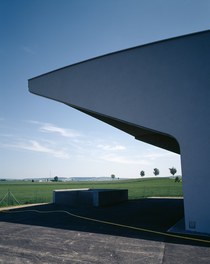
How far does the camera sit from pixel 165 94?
37.1ft

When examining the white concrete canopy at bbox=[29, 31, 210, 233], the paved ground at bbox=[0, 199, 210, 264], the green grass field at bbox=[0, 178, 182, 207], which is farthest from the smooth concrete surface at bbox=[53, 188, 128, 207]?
the white concrete canopy at bbox=[29, 31, 210, 233]

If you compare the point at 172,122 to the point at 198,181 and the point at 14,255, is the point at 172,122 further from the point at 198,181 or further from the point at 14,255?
the point at 14,255

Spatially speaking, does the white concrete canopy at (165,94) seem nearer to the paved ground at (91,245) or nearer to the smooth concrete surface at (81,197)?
the paved ground at (91,245)

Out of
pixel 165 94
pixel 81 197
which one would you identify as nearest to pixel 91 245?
pixel 165 94

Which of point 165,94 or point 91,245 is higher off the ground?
point 165,94

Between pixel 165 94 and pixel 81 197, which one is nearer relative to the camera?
pixel 165 94

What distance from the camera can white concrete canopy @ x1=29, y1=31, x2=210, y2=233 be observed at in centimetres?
1011

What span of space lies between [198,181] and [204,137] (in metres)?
1.83

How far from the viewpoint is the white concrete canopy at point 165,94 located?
10109mm

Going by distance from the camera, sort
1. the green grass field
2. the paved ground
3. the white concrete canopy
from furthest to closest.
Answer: the green grass field → the white concrete canopy → the paved ground

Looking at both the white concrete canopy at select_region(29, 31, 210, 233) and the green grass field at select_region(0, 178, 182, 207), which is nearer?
the white concrete canopy at select_region(29, 31, 210, 233)

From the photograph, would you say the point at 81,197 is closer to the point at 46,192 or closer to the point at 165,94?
the point at 165,94

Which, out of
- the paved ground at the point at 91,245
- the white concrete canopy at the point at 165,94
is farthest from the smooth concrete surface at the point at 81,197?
the white concrete canopy at the point at 165,94

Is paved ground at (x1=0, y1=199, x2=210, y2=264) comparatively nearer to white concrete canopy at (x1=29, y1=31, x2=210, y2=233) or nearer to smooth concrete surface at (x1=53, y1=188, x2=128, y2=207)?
white concrete canopy at (x1=29, y1=31, x2=210, y2=233)
